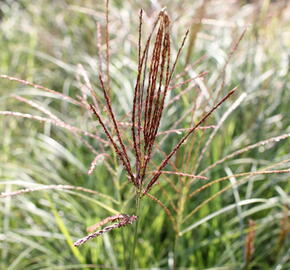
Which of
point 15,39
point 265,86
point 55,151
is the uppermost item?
point 15,39

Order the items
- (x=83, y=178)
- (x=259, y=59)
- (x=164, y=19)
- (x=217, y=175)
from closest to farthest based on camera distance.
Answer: (x=164, y=19) < (x=217, y=175) < (x=83, y=178) < (x=259, y=59)

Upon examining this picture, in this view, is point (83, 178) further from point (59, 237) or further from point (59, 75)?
point (59, 75)

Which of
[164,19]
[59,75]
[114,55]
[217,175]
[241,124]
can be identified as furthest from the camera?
[59,75]

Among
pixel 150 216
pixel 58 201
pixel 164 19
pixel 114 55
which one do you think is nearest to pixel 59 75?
pixel 114 55

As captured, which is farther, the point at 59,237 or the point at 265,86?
the point at 265,86

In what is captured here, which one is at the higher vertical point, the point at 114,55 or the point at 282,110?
the point at 114,55

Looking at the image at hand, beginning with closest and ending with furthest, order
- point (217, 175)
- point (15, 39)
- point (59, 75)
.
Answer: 1. point (217, 175)
2. point (59, 75)
3. point (15, 39)

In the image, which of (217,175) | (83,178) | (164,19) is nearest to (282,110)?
(217,175)

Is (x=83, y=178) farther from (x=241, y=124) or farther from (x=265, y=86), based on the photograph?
(x=265, y=86)

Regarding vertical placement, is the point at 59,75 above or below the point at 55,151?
above
